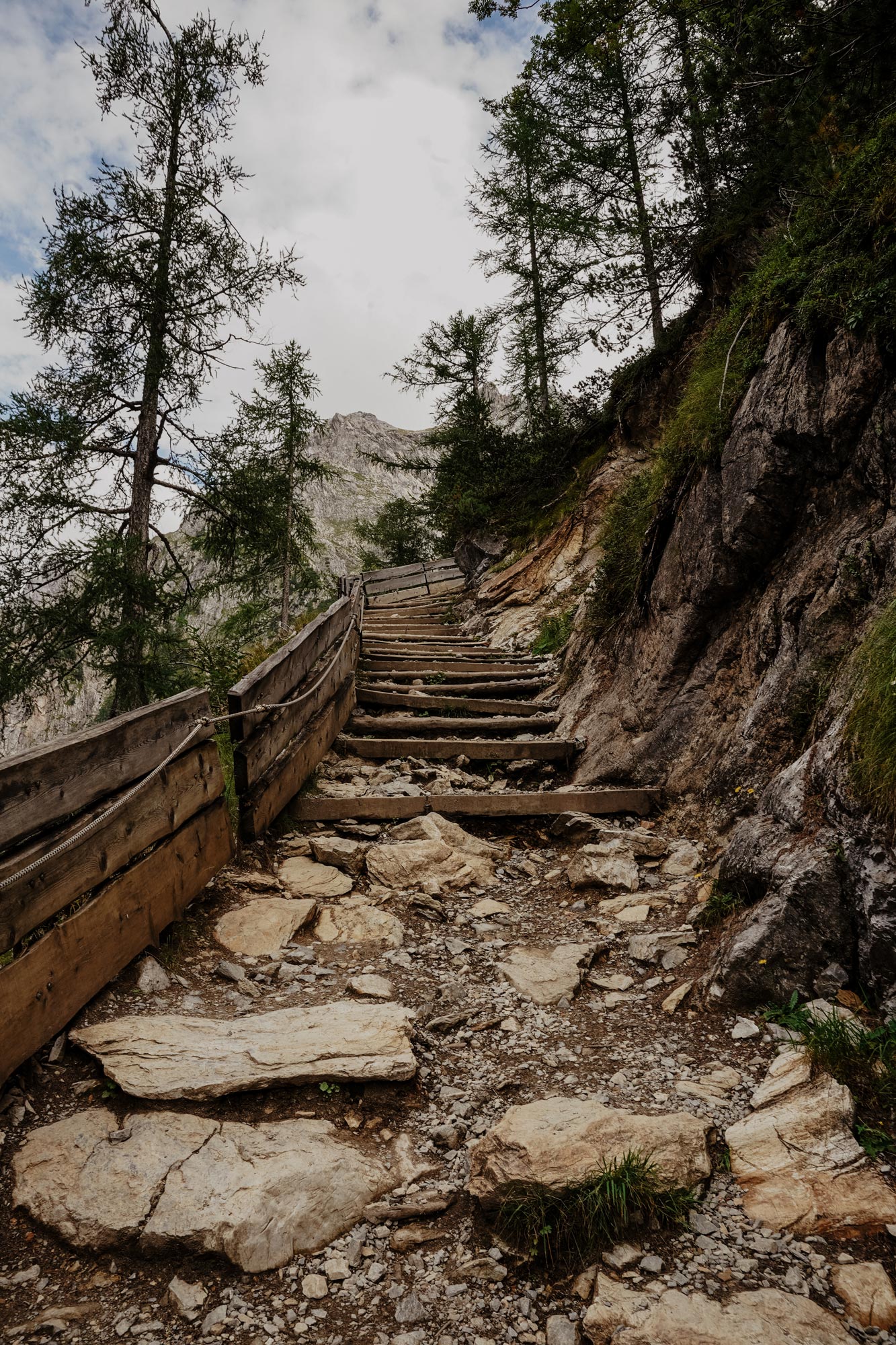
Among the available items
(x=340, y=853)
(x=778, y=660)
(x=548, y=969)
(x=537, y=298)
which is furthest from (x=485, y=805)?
(x=537, y=298)

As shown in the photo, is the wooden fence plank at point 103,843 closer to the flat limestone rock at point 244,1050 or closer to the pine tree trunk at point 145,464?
the flat limestone rock at point 244,1050

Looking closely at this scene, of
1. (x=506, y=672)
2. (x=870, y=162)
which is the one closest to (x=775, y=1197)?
(x=870, y=162)

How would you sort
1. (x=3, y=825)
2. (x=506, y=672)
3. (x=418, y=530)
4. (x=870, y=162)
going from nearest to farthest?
(x=3, y=825) → (x=870, y=162) → (x=506, y=672) → (x=418, y=530)

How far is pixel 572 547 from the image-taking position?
1094 centimetres

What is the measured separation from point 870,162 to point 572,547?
732 cm

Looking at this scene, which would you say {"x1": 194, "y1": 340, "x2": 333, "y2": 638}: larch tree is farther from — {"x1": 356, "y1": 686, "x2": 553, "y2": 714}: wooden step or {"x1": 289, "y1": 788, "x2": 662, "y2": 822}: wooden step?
{"x1": 289, "y1": 788, "x2": 662, "y2": 822}: wooden step

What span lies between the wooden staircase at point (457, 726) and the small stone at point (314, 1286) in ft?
10.0

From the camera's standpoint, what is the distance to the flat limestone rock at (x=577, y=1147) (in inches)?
72.6

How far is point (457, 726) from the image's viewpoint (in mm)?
6367

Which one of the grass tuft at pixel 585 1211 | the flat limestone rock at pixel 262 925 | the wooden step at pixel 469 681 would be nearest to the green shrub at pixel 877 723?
the grass tuft at pixel 585 1211

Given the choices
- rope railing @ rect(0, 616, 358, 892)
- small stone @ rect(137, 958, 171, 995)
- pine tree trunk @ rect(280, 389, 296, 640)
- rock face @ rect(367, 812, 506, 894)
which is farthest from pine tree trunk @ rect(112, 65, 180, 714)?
pine tree trunk @ rect(280, 389, 296, 640)

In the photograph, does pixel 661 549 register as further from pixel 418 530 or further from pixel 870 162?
pixel 418 530

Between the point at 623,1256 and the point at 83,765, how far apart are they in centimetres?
242

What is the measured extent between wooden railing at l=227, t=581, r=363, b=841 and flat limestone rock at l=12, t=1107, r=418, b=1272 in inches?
79.2
